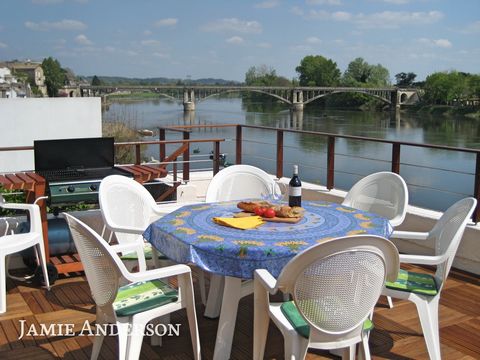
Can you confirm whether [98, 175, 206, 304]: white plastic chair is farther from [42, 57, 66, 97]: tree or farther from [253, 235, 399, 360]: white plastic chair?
[42, 57, 66, 97]: tree

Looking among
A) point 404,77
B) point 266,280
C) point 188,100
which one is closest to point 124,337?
point 266,280

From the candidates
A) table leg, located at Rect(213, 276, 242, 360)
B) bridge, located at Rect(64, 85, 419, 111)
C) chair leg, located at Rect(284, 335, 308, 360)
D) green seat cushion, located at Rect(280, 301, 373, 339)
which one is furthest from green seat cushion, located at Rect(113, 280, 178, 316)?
bridge, located at Rect(64, 85, 419, 111)

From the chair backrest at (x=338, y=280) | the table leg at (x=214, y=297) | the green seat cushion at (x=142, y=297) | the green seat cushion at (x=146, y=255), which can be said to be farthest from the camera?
the table leg at (x=214, y=297)

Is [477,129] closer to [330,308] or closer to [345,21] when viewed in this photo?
[345,21]

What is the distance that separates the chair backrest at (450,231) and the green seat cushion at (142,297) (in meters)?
1.23

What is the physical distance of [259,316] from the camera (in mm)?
2131

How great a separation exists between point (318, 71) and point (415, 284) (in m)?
67.9

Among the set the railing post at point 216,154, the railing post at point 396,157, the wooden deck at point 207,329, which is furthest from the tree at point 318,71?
the wooden deck at point 207,329

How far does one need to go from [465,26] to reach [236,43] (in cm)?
2041

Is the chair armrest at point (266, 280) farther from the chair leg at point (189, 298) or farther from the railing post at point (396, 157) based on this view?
the railing post at point (396, 157)

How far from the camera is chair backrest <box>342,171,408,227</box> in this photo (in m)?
3.29

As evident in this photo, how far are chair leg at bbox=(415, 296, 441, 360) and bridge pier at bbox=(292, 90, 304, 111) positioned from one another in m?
37.1

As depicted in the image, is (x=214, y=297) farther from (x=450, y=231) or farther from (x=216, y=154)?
(x=216, y=154)

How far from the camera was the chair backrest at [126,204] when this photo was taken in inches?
123
